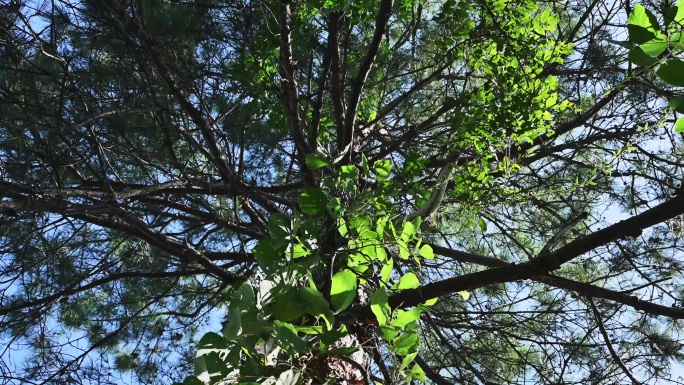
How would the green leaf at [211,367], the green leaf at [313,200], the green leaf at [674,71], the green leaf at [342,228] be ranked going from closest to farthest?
the green leaf at [674,71] → the green leaf at [211,367] → the green leaf at [313,200] → the green leaf at [342,228]

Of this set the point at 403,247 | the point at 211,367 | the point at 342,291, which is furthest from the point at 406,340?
the point at 211,367

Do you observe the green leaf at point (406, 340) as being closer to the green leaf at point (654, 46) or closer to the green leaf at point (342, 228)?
the green leaf at point (342, 228)

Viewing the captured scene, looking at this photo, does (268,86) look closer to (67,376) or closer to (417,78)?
(417,78)

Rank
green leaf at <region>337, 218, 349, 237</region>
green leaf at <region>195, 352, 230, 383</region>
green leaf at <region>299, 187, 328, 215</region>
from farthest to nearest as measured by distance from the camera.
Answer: green leaf at <region>337, 218, 349, 237</region>, green leaf at <region>299, 187, 328, 215</region>, green leaf at <region>195, 352, 230, 383</region>

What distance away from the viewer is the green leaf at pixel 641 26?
0.72 metres

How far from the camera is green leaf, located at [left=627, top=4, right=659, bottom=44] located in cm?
72

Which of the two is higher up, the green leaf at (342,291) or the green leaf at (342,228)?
the green leaf at (342,228)

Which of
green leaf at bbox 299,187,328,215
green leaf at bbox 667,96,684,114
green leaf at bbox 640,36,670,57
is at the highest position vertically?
green leaf at bbox 299,187,328,215

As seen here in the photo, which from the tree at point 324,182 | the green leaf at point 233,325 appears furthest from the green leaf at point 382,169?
the green leaf at point 233,325

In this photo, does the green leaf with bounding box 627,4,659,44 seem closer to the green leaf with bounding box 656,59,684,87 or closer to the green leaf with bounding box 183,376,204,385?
the green leaf with bounding box 656,59,684,87

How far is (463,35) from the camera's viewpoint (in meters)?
2.72

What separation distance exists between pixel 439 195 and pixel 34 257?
10.8 ft

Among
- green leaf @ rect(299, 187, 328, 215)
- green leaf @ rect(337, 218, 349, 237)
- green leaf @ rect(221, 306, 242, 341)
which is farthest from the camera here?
green leaf @ rect(337, 218, 349, 237)

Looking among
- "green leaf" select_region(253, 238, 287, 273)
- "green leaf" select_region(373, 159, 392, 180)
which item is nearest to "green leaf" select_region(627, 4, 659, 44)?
"green leaf" select_region(253, 238, 287, 273)
